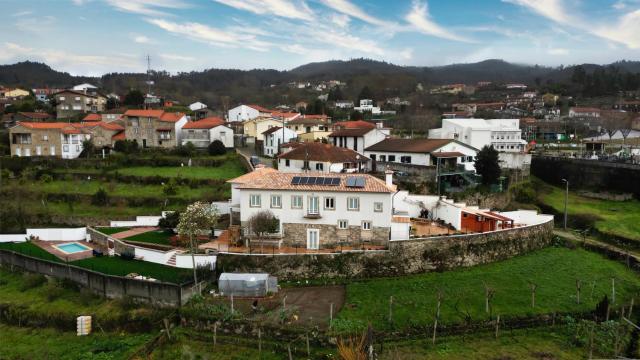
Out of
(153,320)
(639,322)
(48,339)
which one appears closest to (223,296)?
(153,320)

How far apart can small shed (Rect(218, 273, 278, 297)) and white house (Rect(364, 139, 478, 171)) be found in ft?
63.3

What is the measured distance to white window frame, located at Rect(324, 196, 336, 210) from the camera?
81.6ft

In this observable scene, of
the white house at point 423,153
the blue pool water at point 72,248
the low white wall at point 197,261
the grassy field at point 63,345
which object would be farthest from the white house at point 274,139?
the grassy field at point 63,345

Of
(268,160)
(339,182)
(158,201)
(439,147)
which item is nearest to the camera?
(339,182)

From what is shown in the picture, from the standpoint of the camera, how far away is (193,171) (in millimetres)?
41219

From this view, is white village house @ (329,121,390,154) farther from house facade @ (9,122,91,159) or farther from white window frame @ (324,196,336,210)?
house facade @ (9,122,91,159)

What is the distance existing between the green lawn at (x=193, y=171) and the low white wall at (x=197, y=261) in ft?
49.5

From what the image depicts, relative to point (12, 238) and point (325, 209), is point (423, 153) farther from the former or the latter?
point (12, 238)

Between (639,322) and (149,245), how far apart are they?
24.6 meters

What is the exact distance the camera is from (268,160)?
4359 cm

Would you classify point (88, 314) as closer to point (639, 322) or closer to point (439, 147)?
point (639, 322)

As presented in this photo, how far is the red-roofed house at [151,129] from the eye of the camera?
49000mm

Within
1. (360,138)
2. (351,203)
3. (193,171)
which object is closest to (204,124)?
(193,171)

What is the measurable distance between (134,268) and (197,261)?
3616 millimetres
